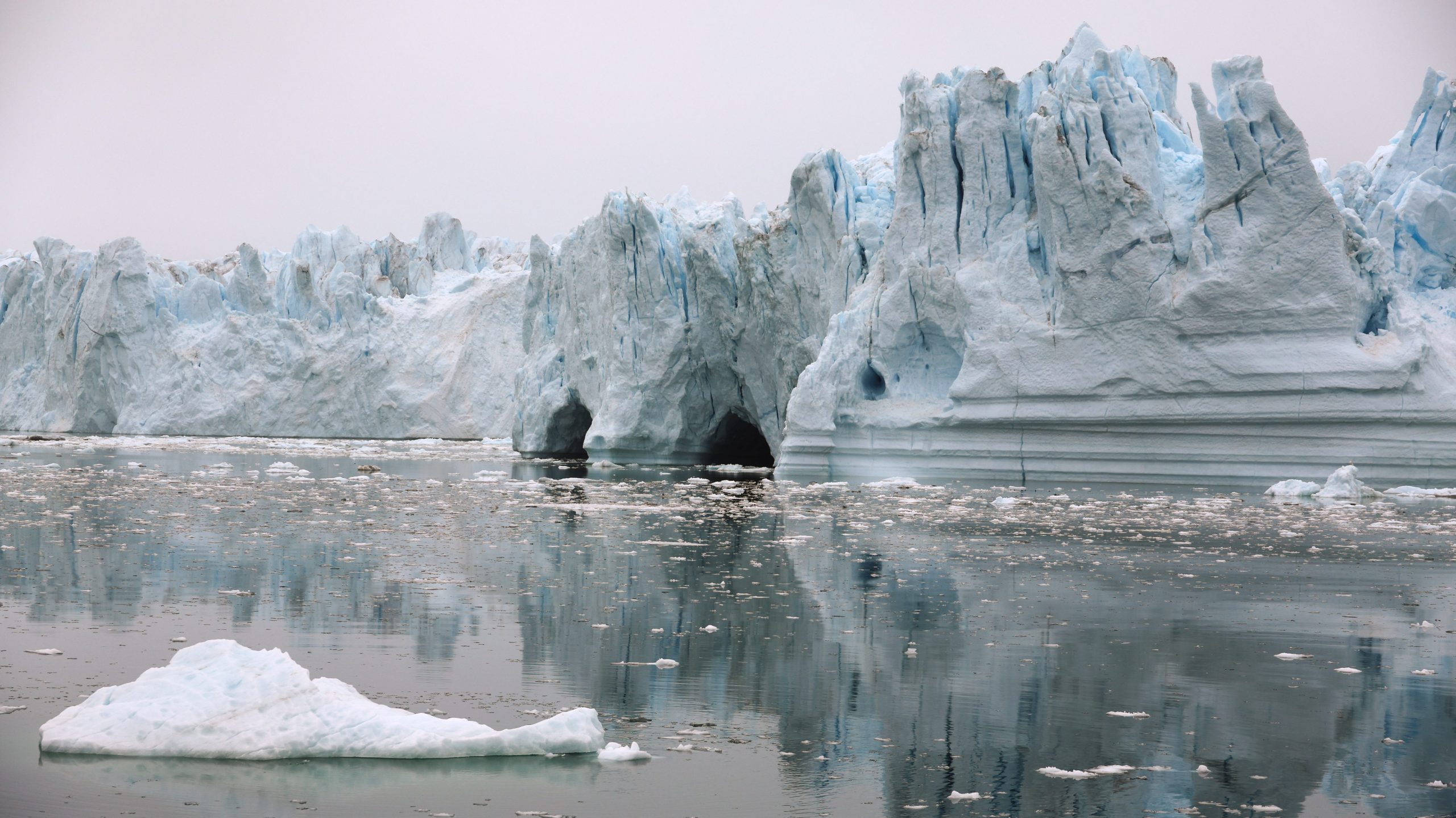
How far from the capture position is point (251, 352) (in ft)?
144

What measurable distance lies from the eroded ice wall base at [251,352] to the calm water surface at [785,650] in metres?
31.7

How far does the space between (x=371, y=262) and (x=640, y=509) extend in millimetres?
40025

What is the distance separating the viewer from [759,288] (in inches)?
1081

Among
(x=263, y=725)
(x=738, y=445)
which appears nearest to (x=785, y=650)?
(x=263, y=725)

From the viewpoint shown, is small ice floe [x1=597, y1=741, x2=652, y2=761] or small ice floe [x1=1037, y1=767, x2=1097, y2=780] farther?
small ice floe [x1=597, y1=741, x2=652, y2=761]

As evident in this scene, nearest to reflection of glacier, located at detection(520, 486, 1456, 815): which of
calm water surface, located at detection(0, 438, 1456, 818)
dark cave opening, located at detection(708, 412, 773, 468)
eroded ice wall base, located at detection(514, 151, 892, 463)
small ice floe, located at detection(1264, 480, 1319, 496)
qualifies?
calm water surface, located at detection(0, 438, 1456, 818)

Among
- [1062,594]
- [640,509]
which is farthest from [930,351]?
[1062,594]

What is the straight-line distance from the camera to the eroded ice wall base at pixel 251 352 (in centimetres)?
4353

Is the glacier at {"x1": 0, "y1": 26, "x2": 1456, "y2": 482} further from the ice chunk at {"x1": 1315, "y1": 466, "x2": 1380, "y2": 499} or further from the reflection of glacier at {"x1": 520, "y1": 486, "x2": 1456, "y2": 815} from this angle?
the reflection of glacier at {"x1": 520, "y1": 486, "x2": 1456, "y2": 815}

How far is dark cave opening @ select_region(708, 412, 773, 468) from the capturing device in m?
31.9

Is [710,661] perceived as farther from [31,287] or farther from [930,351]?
[31,287]

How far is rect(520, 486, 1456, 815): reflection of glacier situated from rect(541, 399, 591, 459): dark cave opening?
2285 centimetres

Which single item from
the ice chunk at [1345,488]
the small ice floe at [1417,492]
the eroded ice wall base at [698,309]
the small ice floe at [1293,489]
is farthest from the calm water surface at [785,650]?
the eroded ice wall base at [698,309]

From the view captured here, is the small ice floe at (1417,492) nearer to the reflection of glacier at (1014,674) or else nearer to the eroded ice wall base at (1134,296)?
the eroded ice wall base at (1134,296)
